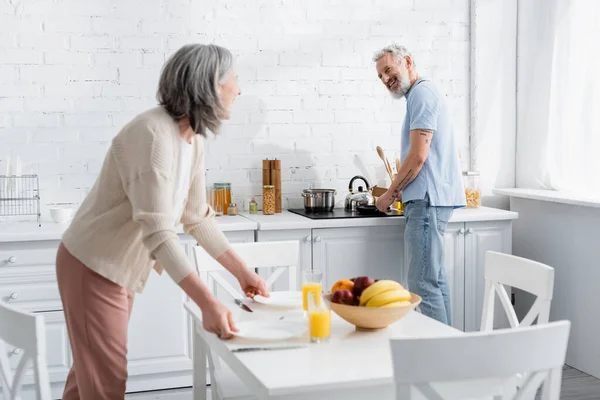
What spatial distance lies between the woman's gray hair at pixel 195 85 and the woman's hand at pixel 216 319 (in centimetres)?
50

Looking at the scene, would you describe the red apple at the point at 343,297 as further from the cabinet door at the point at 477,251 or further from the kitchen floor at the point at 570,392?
the cabinet door at the point at 477,251

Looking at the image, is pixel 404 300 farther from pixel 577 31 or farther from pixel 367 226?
pixel 577 31

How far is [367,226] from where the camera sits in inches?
156

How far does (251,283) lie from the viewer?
7.84 feet

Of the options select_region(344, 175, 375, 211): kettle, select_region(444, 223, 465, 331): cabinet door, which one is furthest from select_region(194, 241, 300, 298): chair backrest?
select_region(444, 223, 465, 331): cabinet door

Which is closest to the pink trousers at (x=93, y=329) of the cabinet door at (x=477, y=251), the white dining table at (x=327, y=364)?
the white dining table at (x=327, y=364)

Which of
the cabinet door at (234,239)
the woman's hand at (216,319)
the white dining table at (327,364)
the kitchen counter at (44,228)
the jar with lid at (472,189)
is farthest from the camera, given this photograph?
the jar with lid at (472,189)

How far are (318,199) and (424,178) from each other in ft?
2.33

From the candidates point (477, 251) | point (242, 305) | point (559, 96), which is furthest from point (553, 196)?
point (242, 305)

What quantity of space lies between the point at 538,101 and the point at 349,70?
42.8 inches

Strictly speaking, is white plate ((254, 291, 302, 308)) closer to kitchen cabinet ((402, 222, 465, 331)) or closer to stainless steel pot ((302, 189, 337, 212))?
stainless steel pot ((302, 189, 337, 212))

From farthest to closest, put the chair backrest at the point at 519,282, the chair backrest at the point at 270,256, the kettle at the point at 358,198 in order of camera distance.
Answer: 1. the kettle at the point at 358,198
2. the chair backrest at the point at 270,256
3. the chair backrest at the point at 519,282

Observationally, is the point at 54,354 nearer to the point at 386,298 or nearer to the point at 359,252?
the point at 359,252

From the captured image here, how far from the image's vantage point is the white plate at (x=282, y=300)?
2.40 meters
